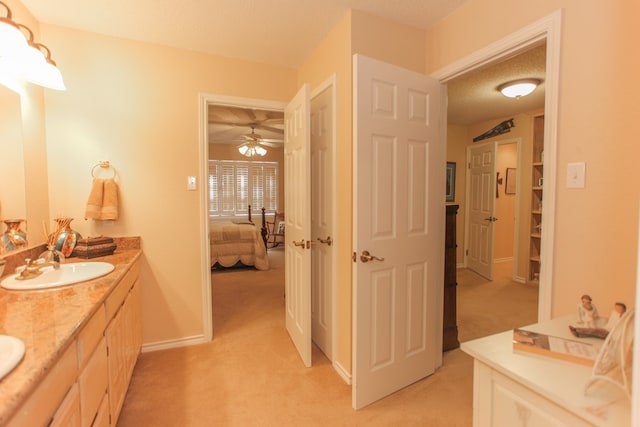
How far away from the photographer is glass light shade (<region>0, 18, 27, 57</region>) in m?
1.49

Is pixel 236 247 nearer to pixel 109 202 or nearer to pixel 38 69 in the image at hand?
pixel 109 202

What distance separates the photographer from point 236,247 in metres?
4.95

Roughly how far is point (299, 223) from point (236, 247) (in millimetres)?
2957

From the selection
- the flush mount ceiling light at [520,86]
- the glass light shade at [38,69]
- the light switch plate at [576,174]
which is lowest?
the light switch plate at [576,174]

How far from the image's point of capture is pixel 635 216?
3.76 ft

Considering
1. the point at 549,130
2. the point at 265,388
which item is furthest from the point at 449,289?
the point at 265,388

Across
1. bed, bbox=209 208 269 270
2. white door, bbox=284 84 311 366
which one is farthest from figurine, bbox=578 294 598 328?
bed, bbox=209 208 269 270

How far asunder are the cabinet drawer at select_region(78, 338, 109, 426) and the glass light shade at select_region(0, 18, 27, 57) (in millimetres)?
1570

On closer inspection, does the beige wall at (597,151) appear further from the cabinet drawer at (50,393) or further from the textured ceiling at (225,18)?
the cabinet drawer at (50,393)

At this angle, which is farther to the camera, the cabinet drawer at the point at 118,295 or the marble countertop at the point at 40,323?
the cabinet drawer at the point at 118,295

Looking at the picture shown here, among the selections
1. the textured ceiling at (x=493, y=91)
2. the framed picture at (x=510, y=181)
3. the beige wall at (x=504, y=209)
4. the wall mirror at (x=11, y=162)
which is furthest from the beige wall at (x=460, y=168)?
the wall mirror at (x=11, y=162)

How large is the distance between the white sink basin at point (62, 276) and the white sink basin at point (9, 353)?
0.60 m

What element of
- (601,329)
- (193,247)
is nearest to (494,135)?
(601,329)

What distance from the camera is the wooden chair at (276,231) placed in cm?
695
